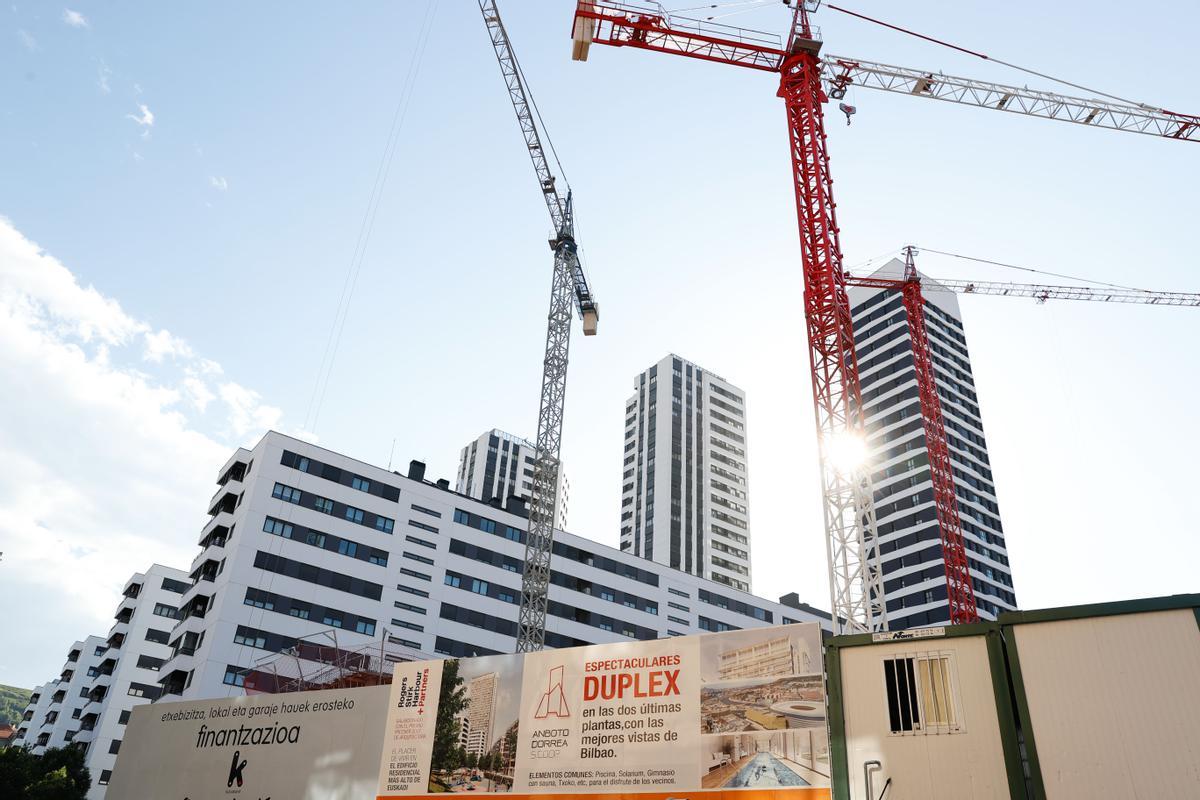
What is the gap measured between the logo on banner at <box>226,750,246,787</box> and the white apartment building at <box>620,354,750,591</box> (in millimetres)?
97809

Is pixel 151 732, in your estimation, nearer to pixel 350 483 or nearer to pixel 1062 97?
pixel 350 483

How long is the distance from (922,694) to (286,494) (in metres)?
58.7

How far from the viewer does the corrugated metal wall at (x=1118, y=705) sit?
14.2 metres

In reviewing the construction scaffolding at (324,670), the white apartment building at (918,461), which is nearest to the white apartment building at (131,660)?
the construction scaffolding at (324,670)

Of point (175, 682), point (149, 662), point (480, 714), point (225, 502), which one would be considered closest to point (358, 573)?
point (225, 502)

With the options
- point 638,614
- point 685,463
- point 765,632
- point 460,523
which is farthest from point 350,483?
point 685,463

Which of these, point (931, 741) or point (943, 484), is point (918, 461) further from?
point (931, 741)

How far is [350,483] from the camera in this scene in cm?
7038

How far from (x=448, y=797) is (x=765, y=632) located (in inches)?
393

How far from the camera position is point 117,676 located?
98.6 metres

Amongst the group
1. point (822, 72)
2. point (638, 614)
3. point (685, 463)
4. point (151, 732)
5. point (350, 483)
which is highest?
point (685, 463)

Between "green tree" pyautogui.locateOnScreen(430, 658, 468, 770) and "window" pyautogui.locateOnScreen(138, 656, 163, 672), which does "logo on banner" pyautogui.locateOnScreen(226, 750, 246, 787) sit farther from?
"window" pyautogui.locateOnScreen(138, 656, 163, 672)

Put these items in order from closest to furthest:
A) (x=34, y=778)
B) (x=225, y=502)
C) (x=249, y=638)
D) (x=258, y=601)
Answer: (x=34, y=778), (x=249, y=638), (x=258, y=601), (x=225, y=502)

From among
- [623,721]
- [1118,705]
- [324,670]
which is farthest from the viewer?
[324,670]
